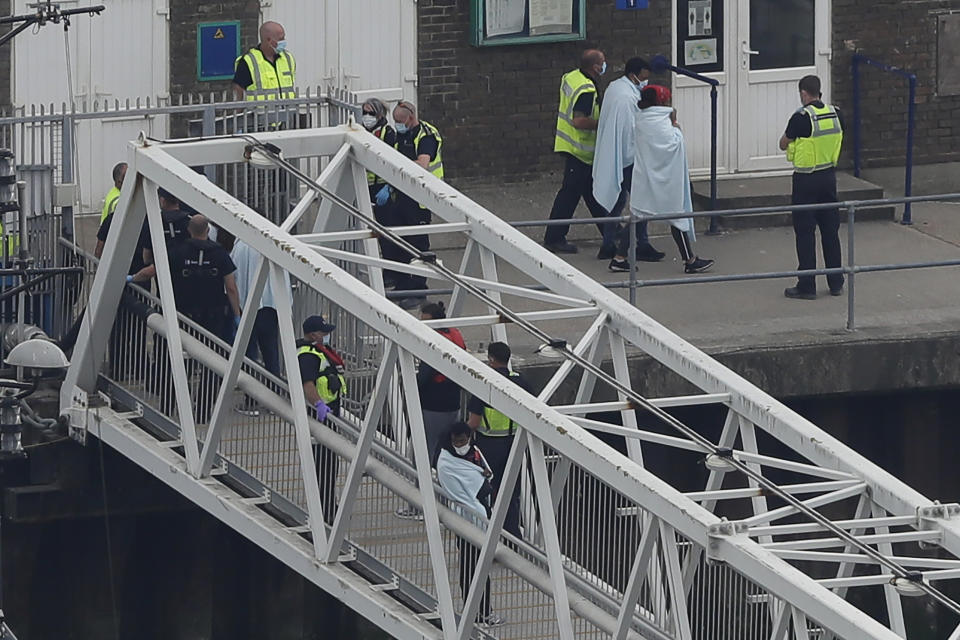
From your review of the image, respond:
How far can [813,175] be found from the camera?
60.4 ft

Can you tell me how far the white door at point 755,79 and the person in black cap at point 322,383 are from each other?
25.4 feet

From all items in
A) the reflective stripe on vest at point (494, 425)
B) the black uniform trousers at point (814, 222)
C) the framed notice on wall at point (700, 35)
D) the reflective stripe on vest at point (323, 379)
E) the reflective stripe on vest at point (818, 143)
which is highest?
the framed notice on wall at point (700, 35)

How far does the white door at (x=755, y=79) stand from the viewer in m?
21.5

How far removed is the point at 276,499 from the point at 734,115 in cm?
864

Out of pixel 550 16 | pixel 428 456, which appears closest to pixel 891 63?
pixel 550 16

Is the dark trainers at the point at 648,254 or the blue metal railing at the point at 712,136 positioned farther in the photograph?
the blue metal railing at the point at 712,136

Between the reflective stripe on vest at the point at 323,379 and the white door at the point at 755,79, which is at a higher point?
the white door at the point at 755,79

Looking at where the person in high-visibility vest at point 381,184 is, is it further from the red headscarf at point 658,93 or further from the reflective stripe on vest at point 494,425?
the reflective stripe on vest at point 494,425

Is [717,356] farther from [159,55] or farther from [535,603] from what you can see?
[159,55]

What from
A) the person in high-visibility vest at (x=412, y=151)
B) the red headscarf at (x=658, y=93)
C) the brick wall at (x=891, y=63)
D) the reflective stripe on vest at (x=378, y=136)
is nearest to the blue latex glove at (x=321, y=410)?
the person in high-visibility vest at (x=412, y=151)

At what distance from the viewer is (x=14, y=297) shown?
1588cm

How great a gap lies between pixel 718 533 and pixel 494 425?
2840mm

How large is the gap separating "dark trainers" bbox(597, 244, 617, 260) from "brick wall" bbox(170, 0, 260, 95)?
11.0ft

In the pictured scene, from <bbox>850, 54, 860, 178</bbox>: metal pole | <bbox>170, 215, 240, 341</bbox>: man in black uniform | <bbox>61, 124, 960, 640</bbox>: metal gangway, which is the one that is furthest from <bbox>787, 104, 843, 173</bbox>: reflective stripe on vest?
<bbox>170, 215, 240, 341</bbox>: man in black uniform
